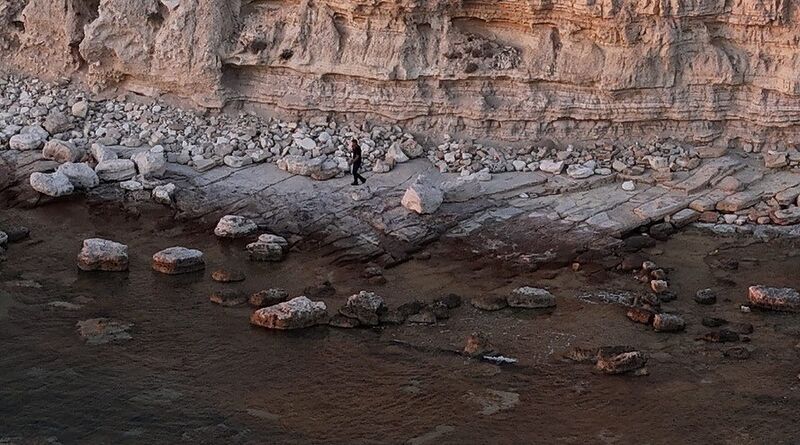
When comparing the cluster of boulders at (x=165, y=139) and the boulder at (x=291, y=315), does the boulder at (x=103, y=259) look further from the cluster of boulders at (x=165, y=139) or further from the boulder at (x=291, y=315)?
the cluster of boulders at (x=165, y=139)

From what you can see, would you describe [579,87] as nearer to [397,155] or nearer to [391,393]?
[397,155]

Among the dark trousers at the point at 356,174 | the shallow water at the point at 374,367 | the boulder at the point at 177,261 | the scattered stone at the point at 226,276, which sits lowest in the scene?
the shallow water at the point at 374,367

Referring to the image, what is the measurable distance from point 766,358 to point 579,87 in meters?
8.36

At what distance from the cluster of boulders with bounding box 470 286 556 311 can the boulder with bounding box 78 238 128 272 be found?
6.18 metres

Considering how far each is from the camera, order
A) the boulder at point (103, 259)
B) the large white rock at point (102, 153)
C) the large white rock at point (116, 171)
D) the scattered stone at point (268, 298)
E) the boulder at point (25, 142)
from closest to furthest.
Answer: the scattered stone at point (268, 298) → the boulder at point (103, 259) → the large white rock at point (116, 171) → the large white rock at point (102, 153) → the boulder at point (25, 142)

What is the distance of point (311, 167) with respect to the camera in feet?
76.5

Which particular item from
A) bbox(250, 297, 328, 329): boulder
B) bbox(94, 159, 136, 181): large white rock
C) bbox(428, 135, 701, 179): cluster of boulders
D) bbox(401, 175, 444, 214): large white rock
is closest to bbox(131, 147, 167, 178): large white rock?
bbox(94, 159, 136, 181): large white rock

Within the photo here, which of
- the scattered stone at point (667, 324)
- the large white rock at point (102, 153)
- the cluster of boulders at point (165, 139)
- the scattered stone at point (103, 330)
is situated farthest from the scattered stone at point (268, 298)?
the large white rock at point (102, 153)

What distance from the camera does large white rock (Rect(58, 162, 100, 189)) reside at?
Answer: 76.4 ft

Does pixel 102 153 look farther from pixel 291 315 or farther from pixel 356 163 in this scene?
pixel 291 315

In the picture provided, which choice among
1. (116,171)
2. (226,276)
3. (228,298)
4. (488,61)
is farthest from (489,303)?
(116,171)

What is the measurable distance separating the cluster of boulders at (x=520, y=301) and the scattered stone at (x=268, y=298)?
10.4 ft

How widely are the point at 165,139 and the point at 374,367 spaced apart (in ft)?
32.2

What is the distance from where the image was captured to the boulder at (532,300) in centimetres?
1912
